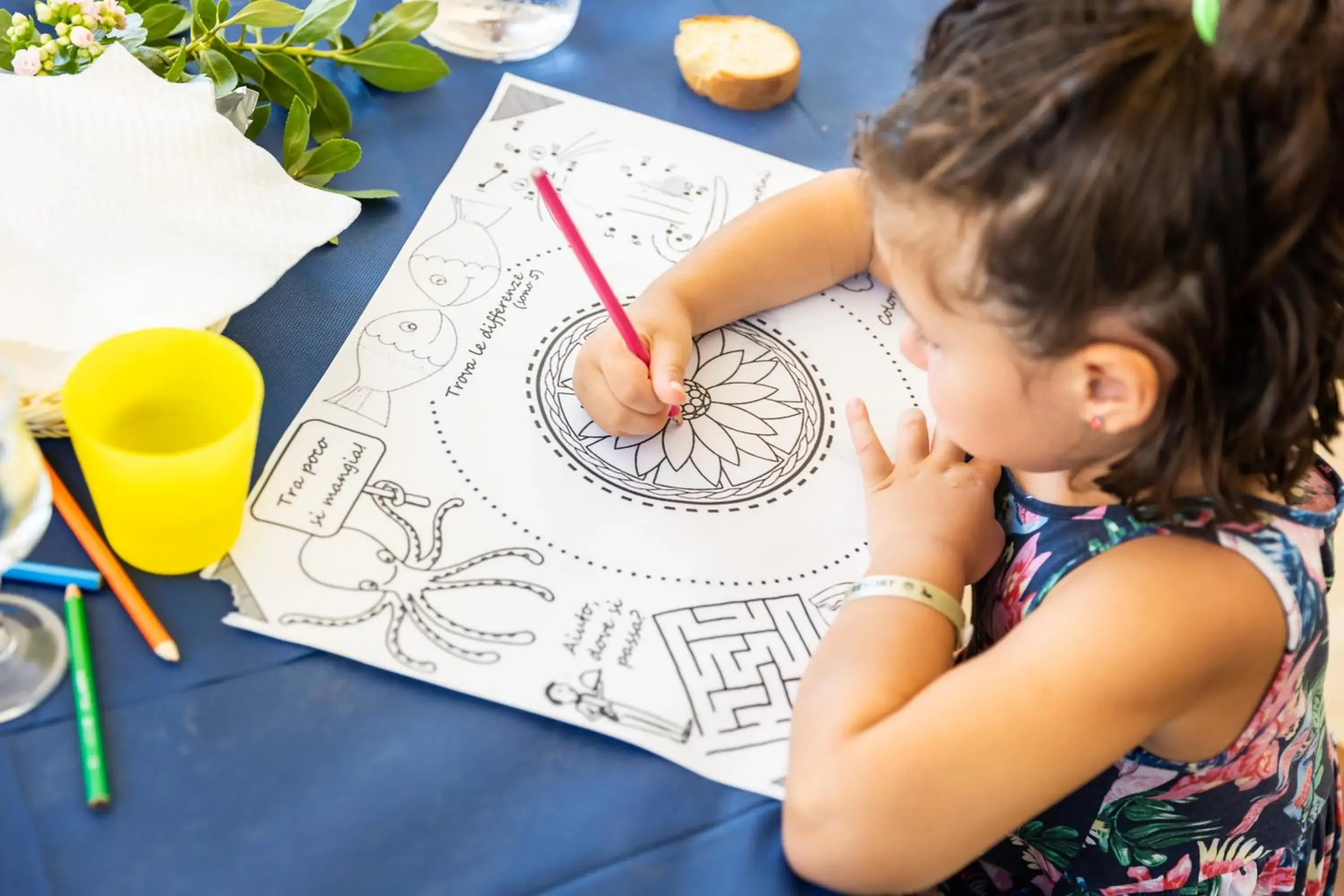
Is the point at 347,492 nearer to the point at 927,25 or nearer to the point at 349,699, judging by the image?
the point at 349,699

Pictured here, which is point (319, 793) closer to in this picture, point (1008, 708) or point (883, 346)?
point (1008, 708)

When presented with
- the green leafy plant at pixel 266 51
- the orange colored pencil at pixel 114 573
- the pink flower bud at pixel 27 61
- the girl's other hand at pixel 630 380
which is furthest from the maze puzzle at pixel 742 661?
the pink flower bud at pixel 27 61

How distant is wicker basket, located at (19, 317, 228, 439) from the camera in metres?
0.60

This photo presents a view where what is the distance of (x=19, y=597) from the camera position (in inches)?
21.9

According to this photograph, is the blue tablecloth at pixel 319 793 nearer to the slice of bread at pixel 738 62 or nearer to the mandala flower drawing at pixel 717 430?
the mandala flower drawing at pixel 717 430

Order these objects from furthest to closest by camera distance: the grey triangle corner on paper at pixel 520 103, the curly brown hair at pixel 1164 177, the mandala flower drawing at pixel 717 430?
the grey triangle corner on paper at pixel 520 103 → the mandala flower drawing at pixel 717 430 → the curly brown hair at pixel 1164 177

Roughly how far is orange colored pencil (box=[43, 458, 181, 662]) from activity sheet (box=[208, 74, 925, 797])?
0.04 m

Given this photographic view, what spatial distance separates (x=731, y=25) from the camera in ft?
3.14

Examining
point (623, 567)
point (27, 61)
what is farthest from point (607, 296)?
point (27, 61)

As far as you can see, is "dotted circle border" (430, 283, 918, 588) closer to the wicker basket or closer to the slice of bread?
the wicker basket

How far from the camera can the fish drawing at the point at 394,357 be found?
2.22 ft

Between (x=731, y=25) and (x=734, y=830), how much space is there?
0.66 m

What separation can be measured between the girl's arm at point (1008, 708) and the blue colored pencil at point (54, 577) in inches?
13.5

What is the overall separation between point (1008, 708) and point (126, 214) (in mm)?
546
